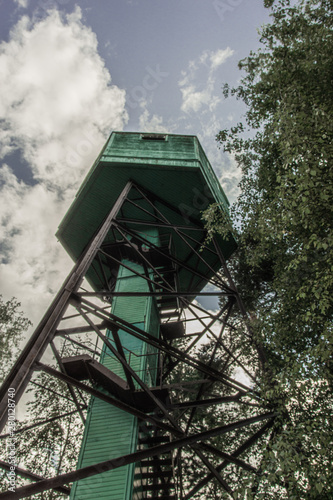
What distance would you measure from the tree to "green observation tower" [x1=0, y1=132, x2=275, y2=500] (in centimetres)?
97

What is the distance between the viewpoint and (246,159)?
38.5 ft

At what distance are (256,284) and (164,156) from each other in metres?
6.38

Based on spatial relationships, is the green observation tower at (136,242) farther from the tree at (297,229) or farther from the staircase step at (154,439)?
the tree at (297,229)

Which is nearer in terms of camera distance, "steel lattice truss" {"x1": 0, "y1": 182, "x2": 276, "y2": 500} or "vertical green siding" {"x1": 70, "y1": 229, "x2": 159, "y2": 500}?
"steel lattice truss" {"x1": 0, "y1": 182, "x2": 276, "y2": 500}

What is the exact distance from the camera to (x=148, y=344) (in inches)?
370

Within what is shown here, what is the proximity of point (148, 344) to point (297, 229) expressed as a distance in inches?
208

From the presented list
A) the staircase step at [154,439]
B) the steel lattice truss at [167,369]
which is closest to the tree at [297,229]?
the steel lattice truss at [167,369]

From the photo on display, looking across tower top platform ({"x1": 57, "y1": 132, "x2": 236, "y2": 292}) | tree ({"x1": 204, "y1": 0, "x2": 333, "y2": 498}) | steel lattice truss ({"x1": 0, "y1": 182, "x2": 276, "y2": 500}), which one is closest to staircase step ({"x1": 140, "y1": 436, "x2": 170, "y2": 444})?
steel lattice truss ({"x1": 0, "y1": 182, "x2": 276, "y2": 500})

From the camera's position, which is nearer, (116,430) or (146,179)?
(116,430)

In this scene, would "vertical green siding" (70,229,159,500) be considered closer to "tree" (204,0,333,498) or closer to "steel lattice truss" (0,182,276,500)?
"steel lattice truss" (0,182,276,500)

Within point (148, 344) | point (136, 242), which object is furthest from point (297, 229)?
point (136, 242)

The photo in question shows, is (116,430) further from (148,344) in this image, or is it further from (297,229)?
(297,229)

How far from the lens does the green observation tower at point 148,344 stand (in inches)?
240

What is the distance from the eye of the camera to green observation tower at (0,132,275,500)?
6105 mm
